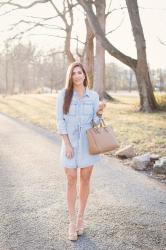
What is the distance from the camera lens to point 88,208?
5871mm

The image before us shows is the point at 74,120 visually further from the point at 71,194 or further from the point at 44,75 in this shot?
the point at 44,75

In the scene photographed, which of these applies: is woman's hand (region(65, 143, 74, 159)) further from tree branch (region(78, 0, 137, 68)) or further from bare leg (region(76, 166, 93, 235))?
tree branch (region(78, 0, 137, 68))

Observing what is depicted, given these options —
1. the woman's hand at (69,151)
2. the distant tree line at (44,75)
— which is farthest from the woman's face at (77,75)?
the distant tree line at (44,75)

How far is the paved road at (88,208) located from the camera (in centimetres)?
470

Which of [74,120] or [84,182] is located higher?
[74,120]

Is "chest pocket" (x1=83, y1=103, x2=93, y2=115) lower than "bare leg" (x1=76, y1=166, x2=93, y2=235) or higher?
higher

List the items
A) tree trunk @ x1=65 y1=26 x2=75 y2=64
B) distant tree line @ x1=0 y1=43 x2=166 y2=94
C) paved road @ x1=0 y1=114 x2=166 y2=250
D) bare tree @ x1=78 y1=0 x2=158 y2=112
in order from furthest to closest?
1. distant tree line @ x1=0 y1=43 x2=166 y2=94
2. tree trunk @ x1=65 y1=26 x2=75 y2=64
3. bare tree @ x1=78 y1=0 x2=158 y2=112
4. paved road @ x1=0 y1=114 x2=166 y2=250

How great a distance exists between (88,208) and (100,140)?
1465 mm

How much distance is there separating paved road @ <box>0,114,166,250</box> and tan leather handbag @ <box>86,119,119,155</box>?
934 mm

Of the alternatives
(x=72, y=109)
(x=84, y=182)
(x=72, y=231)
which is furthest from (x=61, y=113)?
(x=72, y=231)

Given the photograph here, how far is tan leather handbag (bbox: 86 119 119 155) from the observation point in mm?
4707

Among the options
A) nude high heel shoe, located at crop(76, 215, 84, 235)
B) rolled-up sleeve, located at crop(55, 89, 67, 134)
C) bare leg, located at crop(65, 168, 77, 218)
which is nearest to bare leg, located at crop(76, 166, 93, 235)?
nude high heel shoe, located at crop(76, 215, 84, 235)

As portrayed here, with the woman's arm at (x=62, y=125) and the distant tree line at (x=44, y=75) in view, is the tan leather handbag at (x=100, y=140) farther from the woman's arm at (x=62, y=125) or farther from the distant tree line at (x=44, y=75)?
the distant tree line at (x=44, y=75)

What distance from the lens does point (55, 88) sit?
7088 centimetres
